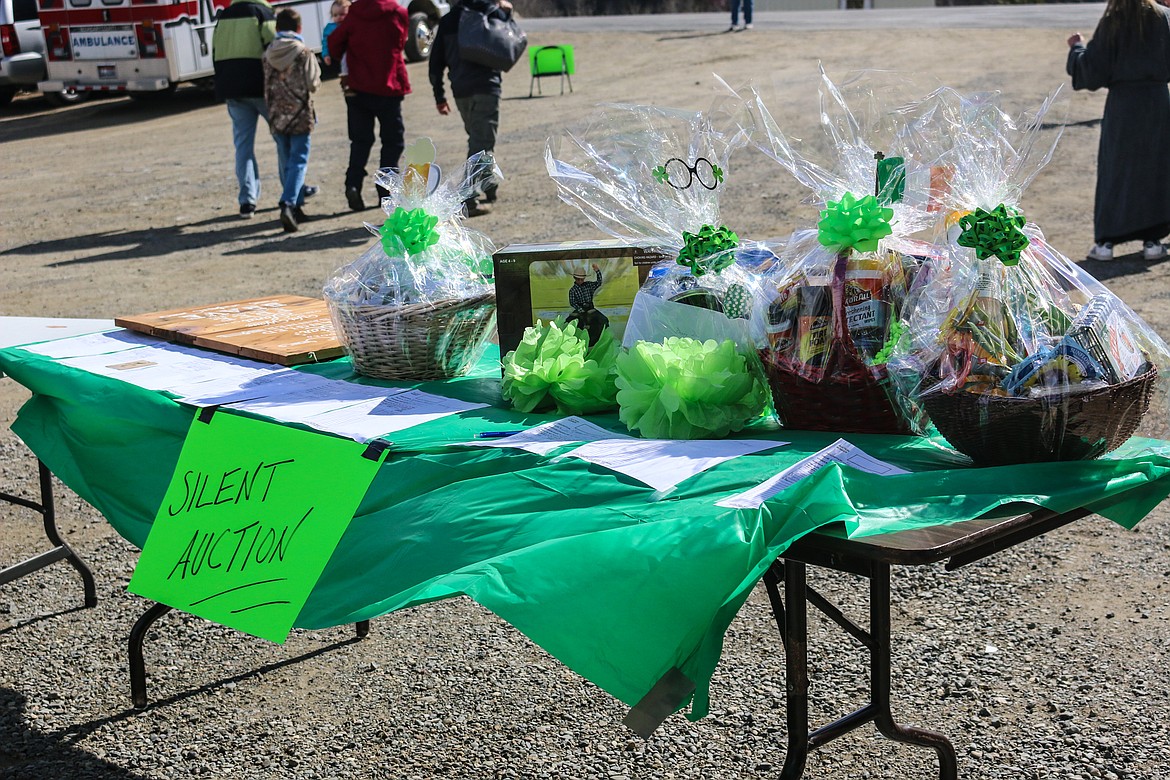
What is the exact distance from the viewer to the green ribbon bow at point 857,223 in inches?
71.1

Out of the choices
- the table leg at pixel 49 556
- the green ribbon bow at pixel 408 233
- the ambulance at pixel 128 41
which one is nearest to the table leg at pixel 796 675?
the green ribbon bow at pixel 408 233

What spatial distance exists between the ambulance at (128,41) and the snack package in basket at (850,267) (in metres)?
11.4

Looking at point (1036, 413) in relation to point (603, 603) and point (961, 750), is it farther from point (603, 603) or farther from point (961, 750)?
point (961, 750)

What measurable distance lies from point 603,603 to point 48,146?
525 inches

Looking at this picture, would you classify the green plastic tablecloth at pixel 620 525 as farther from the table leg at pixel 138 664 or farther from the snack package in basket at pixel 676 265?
the table leg at pixel 138 664

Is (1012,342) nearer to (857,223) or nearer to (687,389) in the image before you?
(857,223)

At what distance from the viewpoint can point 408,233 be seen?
2.40 m

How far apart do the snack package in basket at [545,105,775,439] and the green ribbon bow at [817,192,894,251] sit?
0.19 m

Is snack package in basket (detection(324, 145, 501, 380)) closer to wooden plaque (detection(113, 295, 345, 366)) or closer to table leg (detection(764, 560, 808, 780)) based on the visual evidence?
wooden plaque (detection(113, 295, 345, 366))

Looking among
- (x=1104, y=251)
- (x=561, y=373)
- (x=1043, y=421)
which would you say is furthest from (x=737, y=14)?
(x=1043, y=421)

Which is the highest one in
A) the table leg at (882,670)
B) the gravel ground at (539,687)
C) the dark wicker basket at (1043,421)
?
the dark wicker basket at (1043,421)

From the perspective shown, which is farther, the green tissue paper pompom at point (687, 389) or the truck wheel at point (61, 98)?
the truck wheel at point (61, 98)

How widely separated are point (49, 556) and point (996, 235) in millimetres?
2795

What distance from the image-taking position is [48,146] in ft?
42.8
